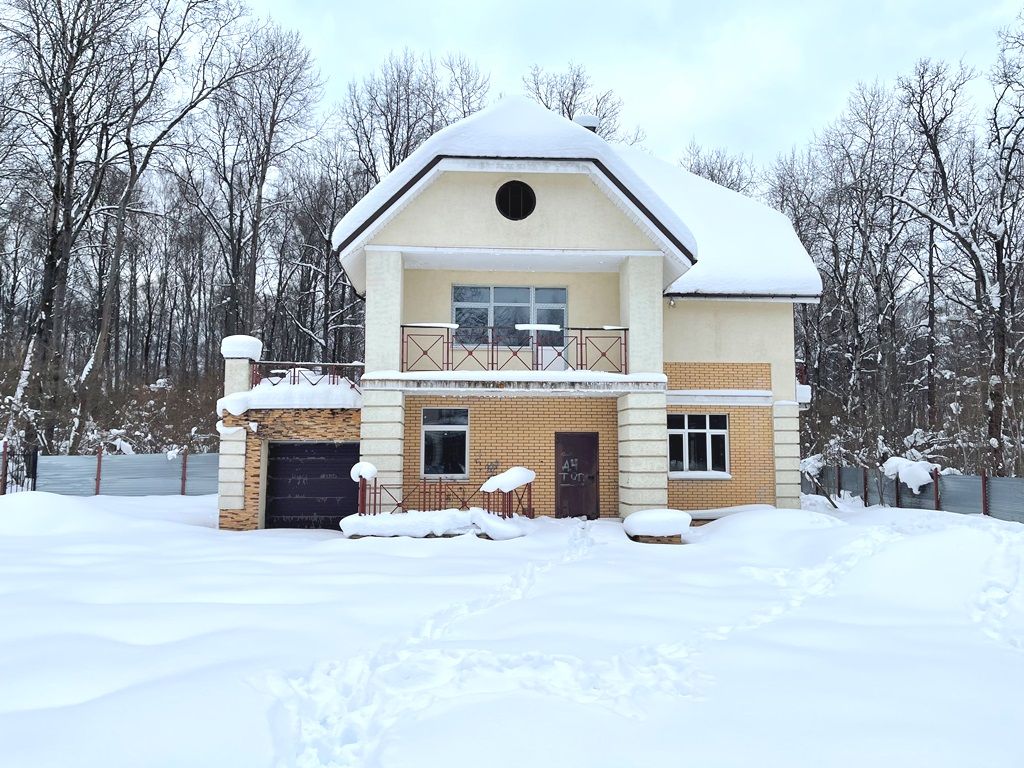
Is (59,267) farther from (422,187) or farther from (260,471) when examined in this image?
(422,187)

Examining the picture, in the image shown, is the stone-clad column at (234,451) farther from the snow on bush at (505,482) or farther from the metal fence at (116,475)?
the metal fence at (116,475)

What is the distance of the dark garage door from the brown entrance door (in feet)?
14.3

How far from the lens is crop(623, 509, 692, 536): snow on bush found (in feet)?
38.2

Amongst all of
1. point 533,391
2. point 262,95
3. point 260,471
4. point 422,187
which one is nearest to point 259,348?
point 260,471

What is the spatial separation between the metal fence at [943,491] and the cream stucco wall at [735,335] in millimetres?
4302

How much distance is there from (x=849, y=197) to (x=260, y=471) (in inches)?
904

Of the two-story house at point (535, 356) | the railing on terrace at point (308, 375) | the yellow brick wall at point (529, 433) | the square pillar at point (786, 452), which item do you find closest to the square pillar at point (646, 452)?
the two-story house at point (535, 356)

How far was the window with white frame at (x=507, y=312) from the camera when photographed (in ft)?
46.6

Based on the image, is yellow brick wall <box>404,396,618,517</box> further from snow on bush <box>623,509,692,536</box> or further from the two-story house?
snow on bush <box>623,509,692,536</box>

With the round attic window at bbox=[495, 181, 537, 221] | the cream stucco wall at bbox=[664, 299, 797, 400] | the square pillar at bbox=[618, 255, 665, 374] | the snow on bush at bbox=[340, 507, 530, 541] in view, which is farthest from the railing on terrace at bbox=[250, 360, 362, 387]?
the cream stucco wall at bbox=[664, 299, 797, 400]

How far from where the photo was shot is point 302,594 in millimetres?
6961

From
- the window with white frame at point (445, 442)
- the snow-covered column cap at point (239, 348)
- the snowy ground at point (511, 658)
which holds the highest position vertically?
the snow-covered column cap at point (239, 348)

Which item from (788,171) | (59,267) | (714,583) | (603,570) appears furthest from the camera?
(788,171)

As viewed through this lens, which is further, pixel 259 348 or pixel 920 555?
pixel 259 348
